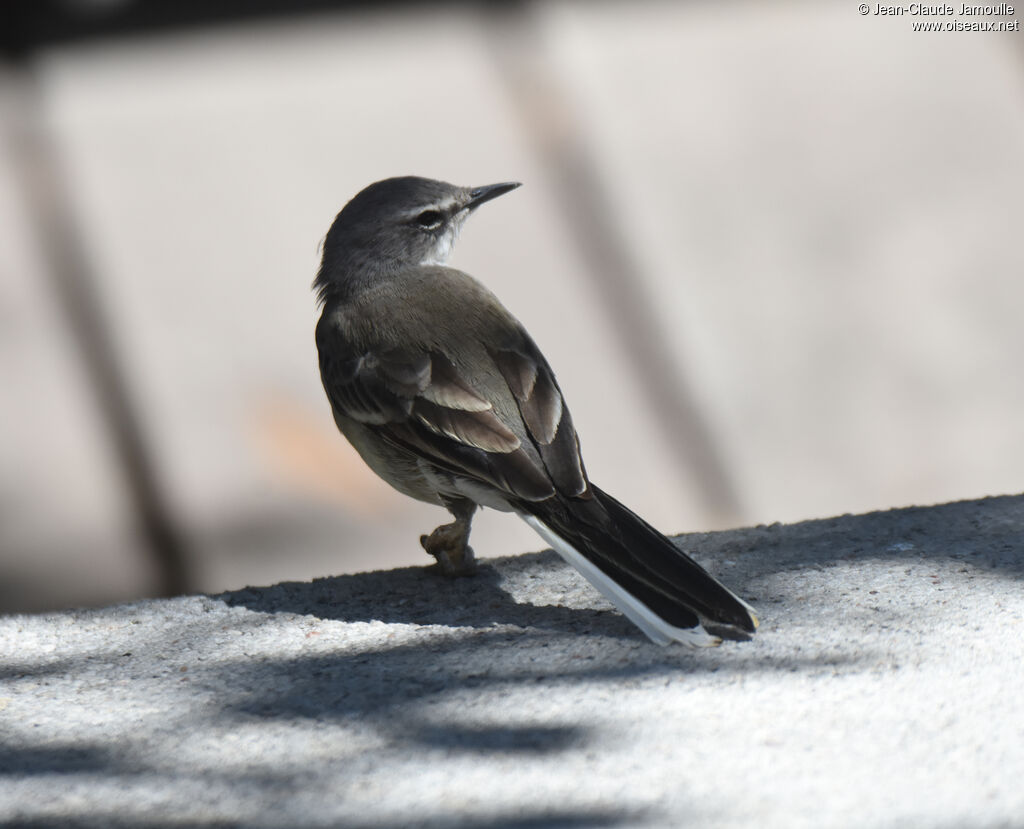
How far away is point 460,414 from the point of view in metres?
3.71

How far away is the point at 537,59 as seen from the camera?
10750 millimetres

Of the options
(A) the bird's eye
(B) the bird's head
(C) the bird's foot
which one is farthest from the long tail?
(A) the bird's eye

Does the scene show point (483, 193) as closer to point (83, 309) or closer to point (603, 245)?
point (603, 245)

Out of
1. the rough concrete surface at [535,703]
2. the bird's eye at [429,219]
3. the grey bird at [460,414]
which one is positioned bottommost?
the rough concrete surface at [535,703]

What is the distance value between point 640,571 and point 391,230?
1.73m

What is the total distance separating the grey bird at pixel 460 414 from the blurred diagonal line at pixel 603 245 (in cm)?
295

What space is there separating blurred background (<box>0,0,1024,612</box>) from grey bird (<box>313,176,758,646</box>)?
8.50 feet

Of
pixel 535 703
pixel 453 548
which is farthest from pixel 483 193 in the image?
pixel 535 703

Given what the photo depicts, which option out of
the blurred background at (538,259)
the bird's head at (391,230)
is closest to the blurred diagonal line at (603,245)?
the blurred background at (538,259)

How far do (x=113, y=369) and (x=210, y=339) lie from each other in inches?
23.5

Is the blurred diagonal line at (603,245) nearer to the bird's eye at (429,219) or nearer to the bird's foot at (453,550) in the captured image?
the bird's eye at (429,219)

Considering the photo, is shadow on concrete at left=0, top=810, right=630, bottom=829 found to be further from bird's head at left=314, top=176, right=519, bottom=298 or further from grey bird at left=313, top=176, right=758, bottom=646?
bird's head at left=314, top=176, right=519, bottom=298

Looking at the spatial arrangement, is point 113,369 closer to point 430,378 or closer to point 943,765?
point 430,378

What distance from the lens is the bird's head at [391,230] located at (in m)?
4.52
